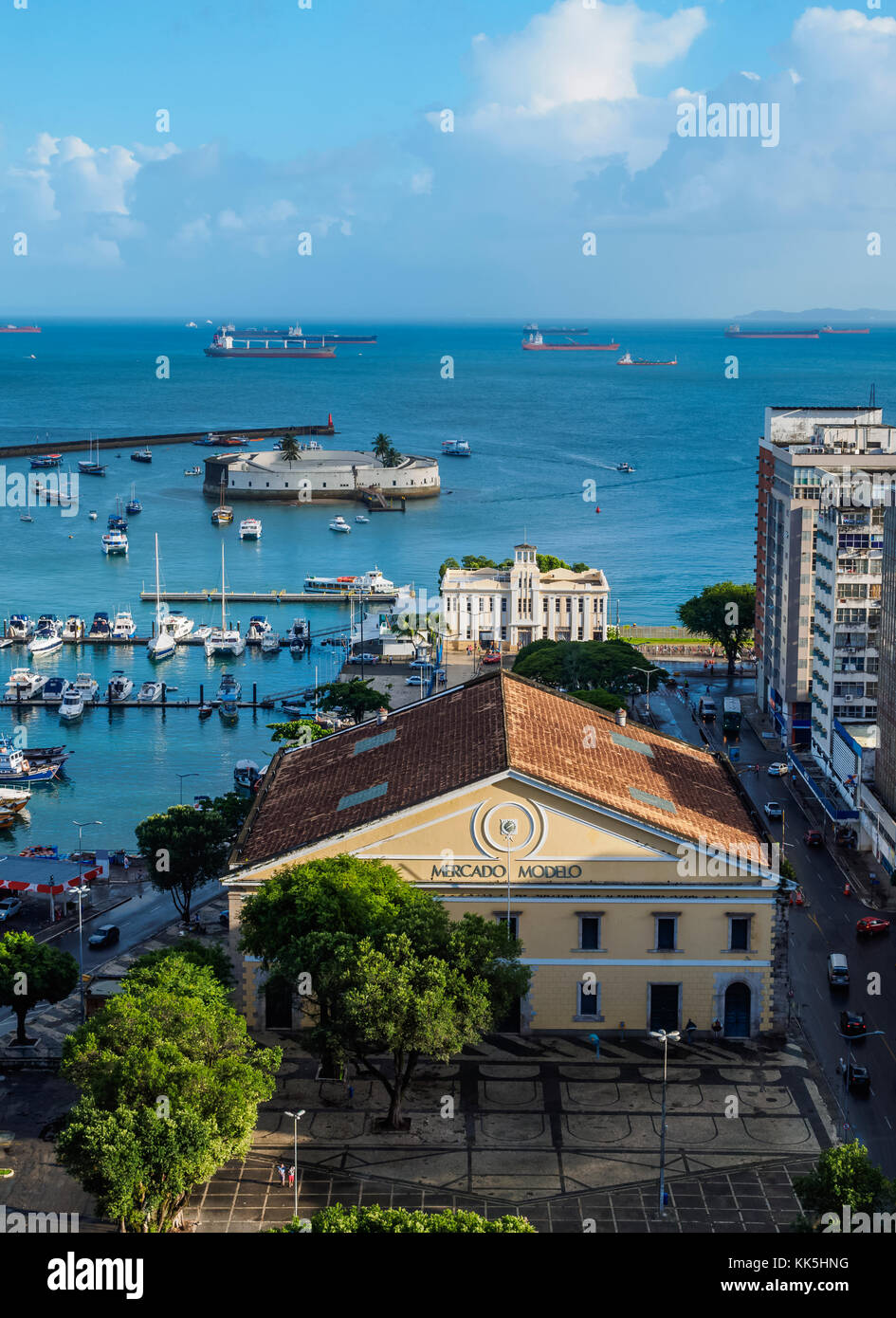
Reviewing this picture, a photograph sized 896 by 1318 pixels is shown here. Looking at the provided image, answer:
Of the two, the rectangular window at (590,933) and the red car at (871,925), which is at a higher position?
the rectangular window at (590,933)

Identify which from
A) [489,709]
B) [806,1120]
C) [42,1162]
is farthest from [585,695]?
[42,1162]

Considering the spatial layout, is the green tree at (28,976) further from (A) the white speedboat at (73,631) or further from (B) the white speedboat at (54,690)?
(A) the white speedboat at (73,631)

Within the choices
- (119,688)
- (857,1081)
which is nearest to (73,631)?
(119,688)

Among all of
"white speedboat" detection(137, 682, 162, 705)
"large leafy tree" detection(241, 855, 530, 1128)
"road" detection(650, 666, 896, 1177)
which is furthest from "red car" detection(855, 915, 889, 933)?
"white speedboat" detection(137, 682, 162, 705)

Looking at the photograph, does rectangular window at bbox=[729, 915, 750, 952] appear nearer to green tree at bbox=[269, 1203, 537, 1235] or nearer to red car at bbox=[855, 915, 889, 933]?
red car at bbox=[855, 915, 889, 933]

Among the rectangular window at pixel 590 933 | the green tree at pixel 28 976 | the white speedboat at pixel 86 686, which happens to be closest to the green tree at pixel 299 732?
the green tree at pixel 28 976
